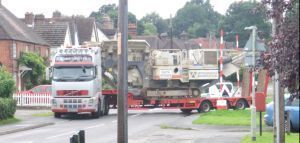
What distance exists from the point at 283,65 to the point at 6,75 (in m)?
24.3

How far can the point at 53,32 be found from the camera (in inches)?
2579

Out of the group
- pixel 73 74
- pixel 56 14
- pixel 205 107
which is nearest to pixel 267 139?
pixel 73 74

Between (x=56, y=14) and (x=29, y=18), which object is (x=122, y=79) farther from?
(x=56, y=14)

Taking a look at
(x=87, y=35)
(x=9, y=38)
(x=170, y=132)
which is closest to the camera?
(x=170, y=132)

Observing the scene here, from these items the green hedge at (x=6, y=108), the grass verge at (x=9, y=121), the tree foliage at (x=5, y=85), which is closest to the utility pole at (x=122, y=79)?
the green hedge at (x=6, y=108)

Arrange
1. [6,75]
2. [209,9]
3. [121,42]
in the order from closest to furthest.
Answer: [121,42], [6,75], [209,9]

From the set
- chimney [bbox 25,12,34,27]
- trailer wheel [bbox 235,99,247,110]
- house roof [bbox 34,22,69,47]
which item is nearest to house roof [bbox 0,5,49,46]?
house roof [bbox 34,22,69,47]

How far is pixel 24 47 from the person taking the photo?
52.1 m

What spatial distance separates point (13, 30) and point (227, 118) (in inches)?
1036

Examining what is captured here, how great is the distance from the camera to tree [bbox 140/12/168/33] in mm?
184000

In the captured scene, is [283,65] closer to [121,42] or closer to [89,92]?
[121,42]

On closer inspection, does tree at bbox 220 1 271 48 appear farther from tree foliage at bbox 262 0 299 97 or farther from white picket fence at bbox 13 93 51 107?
tree foliage at bbox 262 0 299 97

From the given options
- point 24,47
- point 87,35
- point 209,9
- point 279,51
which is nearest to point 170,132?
point 279,51

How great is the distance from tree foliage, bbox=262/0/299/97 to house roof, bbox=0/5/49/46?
4077 cm
